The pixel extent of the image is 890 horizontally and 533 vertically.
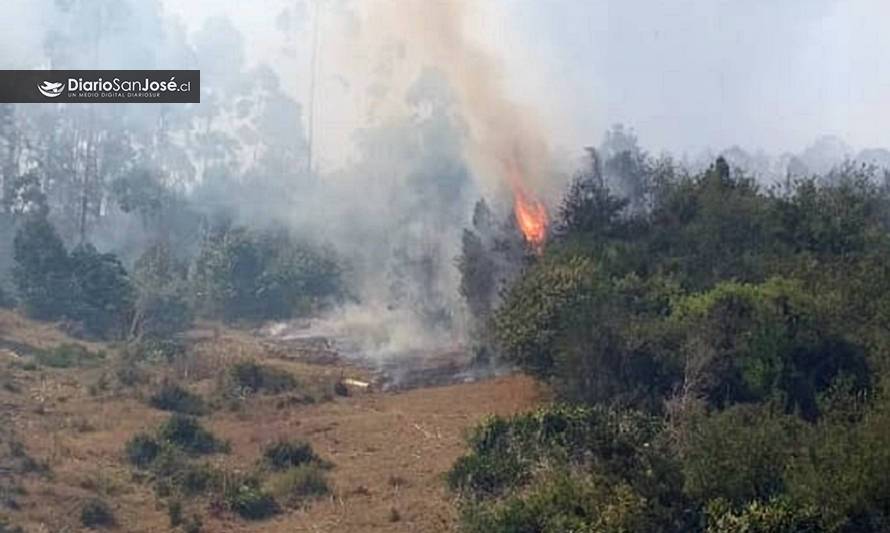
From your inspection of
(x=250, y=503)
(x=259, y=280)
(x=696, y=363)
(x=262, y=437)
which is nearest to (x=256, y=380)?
(x=262, y=437)

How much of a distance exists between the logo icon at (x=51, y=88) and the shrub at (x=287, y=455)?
46910mm

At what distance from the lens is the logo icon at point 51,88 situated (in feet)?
225

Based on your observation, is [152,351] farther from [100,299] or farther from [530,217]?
[530,217]

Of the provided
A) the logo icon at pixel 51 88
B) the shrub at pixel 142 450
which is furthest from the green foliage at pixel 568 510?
the logo icon at pixel 51 88

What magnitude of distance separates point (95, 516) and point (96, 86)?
4962cm

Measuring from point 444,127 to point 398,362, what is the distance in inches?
1172

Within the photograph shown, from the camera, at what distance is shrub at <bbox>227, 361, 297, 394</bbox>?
37.3m

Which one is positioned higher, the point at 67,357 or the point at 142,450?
the point at 67,357

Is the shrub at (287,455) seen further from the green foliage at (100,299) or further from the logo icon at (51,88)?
the logo icon at (51,88)

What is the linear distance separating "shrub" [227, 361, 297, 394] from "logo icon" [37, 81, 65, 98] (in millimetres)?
37422

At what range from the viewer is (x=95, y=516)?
23219mm

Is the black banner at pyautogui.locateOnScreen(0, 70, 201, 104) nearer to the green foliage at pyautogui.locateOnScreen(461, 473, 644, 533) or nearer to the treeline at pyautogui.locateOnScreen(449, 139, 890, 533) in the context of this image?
the treeline at pyautogui.locateOnScreen(449, 139, 890, 533)

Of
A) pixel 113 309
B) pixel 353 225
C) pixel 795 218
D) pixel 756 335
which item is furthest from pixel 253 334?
pixel 756 335

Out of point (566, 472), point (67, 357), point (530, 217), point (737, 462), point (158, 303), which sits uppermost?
point (530, 217)
